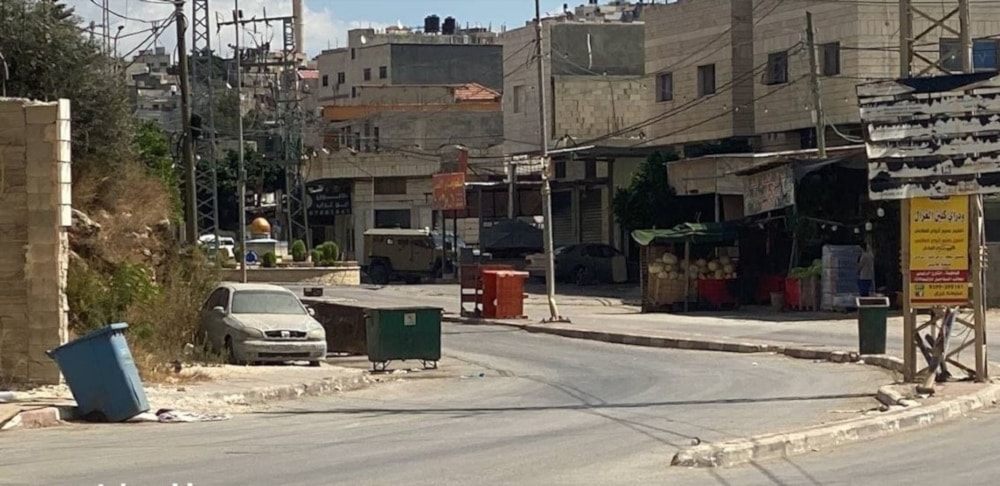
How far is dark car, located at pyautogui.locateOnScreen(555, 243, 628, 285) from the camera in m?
58.4

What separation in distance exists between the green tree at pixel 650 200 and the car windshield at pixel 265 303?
2653cm

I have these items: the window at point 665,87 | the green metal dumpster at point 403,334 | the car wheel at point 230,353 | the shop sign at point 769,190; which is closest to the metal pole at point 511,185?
the window at point 665,87

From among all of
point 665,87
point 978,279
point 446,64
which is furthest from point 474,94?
point 978,279

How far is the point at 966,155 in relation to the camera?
17.8 metres

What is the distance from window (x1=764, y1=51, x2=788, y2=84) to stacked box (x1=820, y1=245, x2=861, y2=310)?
16.0 meters

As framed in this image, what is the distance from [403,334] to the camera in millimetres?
25609

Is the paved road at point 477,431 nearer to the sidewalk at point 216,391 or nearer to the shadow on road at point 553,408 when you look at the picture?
the shadow on road at point 553,408

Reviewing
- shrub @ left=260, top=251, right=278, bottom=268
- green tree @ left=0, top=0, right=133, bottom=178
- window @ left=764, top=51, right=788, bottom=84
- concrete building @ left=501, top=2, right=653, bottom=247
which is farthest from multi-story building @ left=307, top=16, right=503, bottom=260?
green tree @ left=0, top=0, right=133, bottom=178

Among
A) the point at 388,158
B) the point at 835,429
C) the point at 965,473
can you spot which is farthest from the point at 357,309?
the point at 388,158

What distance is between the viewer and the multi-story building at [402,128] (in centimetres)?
8369

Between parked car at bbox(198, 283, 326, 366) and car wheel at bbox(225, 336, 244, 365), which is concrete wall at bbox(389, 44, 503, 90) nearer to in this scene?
parked car at bbox(198, 283, 326, 366)

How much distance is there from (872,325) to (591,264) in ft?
111

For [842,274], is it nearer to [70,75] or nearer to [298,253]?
[70,75]

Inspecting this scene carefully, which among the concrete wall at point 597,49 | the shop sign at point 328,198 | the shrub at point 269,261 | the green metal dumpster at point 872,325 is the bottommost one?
the green metal dumpster at point 872,325
